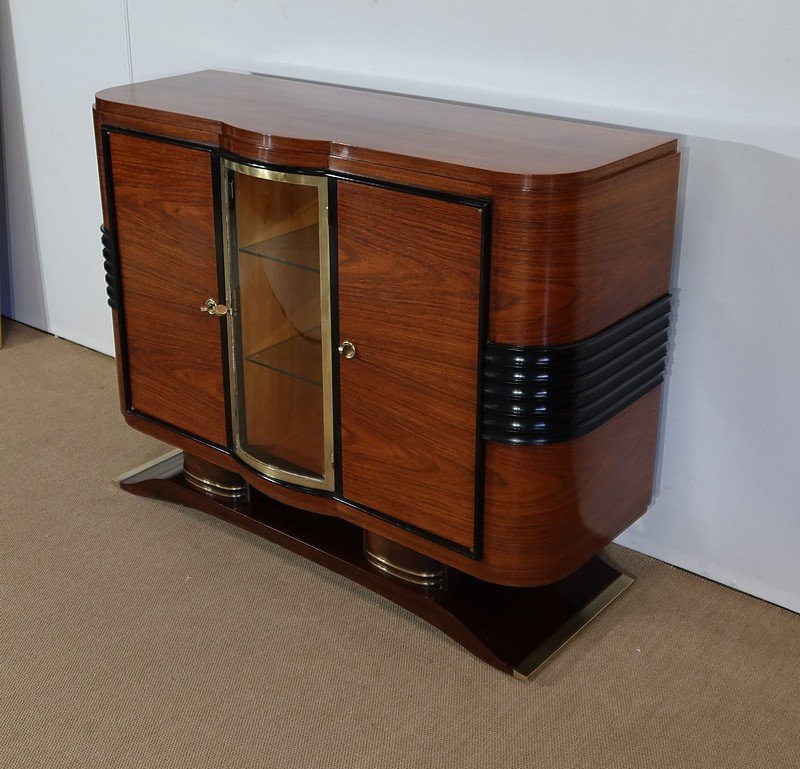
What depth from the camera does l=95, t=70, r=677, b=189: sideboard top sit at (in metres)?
1.48

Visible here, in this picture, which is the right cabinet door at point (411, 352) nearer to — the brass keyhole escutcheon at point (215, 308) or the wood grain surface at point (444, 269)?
the wood grain surface at point (444, 269)

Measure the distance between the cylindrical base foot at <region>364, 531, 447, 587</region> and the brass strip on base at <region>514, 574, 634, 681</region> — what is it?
208 millimetres

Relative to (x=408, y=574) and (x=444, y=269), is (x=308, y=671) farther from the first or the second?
(x=444, y=269)

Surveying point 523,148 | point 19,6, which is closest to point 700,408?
point 523,148

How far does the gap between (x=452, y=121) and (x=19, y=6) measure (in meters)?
1.48

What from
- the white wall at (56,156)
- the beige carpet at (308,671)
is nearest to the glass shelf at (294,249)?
the beige carpet at (308,671)

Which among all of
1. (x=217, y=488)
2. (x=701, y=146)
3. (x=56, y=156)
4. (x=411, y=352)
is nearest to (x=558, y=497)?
(x=411, y=352)

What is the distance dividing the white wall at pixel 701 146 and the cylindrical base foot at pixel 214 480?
30.8 inches

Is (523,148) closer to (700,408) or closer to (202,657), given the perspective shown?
(700,408)

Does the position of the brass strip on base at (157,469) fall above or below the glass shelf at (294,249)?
below

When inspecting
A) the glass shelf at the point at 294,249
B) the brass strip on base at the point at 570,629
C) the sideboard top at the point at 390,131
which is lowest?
the brass strip on base at the point at 570,629

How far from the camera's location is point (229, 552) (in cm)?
204

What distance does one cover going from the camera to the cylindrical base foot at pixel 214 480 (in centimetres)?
211

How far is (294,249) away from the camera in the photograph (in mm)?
1731
